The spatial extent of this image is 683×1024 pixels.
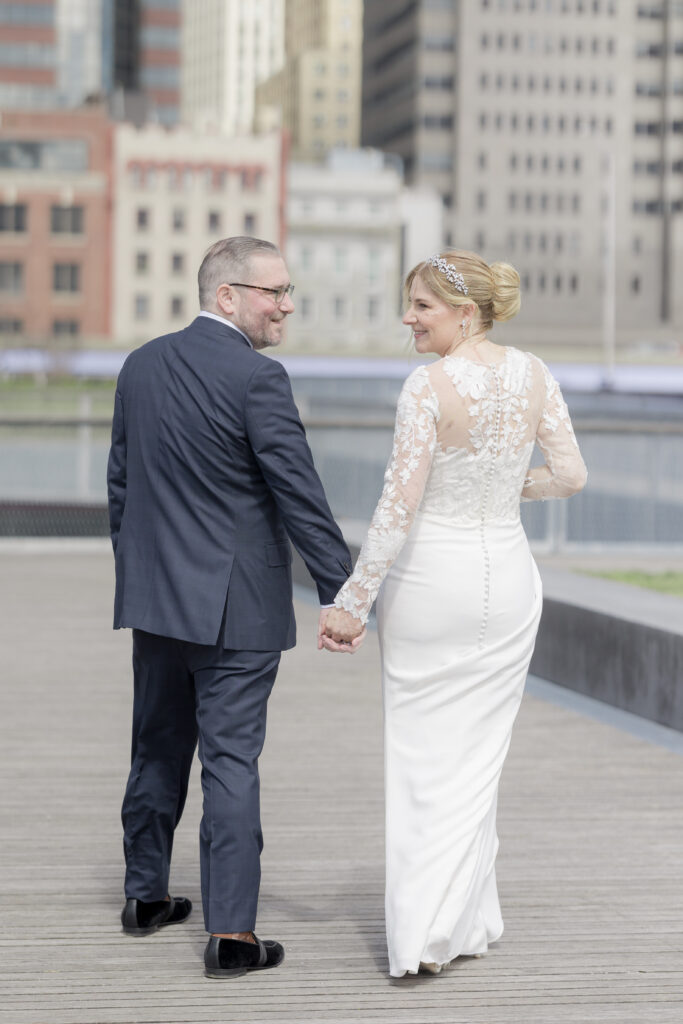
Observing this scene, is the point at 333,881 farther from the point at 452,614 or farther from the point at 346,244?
the point at 346,244

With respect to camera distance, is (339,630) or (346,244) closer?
(339,630)

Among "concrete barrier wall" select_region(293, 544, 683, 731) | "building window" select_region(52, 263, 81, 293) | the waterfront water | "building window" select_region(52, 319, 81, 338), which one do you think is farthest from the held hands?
"building window" select_region(52, 263, 81, 293)

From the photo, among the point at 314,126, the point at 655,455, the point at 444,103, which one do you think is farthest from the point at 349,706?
the point at 314,126

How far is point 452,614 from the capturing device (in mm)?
3992

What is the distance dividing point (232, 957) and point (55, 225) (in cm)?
10059

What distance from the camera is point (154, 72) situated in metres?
138

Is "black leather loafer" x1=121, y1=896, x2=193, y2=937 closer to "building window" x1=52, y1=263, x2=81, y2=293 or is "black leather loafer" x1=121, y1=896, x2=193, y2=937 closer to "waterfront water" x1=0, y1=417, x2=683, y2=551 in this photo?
"waterfront water" x1=0, y1=417, x2=683, y2=551

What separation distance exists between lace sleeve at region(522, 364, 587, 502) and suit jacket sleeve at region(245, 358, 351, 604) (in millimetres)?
629

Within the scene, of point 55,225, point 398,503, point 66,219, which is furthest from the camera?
point 66,219

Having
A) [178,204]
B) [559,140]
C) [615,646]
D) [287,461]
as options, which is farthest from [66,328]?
[287,461]

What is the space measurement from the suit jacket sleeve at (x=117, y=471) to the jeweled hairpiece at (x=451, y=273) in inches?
33.2

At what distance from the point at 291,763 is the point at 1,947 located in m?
2.59

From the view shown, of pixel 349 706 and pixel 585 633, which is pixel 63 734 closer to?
pixel 349 706

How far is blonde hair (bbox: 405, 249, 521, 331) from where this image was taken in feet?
13.0
